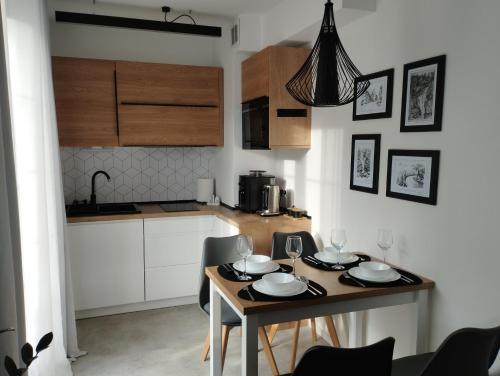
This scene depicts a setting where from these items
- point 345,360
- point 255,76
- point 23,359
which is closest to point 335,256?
point 345,360

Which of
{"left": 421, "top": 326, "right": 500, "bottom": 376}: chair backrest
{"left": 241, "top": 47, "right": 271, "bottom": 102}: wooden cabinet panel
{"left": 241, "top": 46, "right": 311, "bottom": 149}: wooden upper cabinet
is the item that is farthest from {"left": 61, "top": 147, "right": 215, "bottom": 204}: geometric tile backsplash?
{"left": 421, "top": 326, "right": 500, "bottom": 376}: chair backrest

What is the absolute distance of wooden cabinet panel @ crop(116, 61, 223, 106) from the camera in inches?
147

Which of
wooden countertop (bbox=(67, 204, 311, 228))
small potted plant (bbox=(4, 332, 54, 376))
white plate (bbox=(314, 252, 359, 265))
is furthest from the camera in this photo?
wooden countertop (bbox=(67, 204, 311, 228))

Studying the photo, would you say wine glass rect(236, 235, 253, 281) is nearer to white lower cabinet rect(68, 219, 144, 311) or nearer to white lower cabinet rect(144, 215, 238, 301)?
white lower cabinet rect(144, 215, 238, 301)

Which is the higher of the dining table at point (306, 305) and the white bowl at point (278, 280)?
the white bowl at point (278, 280)

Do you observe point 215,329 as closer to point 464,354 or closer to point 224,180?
point 464,354

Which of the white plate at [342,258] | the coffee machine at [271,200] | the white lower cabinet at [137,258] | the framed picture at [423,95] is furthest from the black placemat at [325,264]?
the coffee machine at [271,200]

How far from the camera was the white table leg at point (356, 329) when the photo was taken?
2660 millimetres

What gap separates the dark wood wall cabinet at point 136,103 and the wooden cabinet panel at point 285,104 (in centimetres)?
97

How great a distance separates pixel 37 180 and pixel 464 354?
2.27 m

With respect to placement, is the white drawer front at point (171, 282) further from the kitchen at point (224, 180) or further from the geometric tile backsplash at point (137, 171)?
the geometric tile backsplash at point (137, 171)

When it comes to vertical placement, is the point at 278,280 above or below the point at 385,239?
below

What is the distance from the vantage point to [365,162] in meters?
2.64

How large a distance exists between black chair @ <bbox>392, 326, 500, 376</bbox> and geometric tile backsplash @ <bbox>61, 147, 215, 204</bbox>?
3.25m
